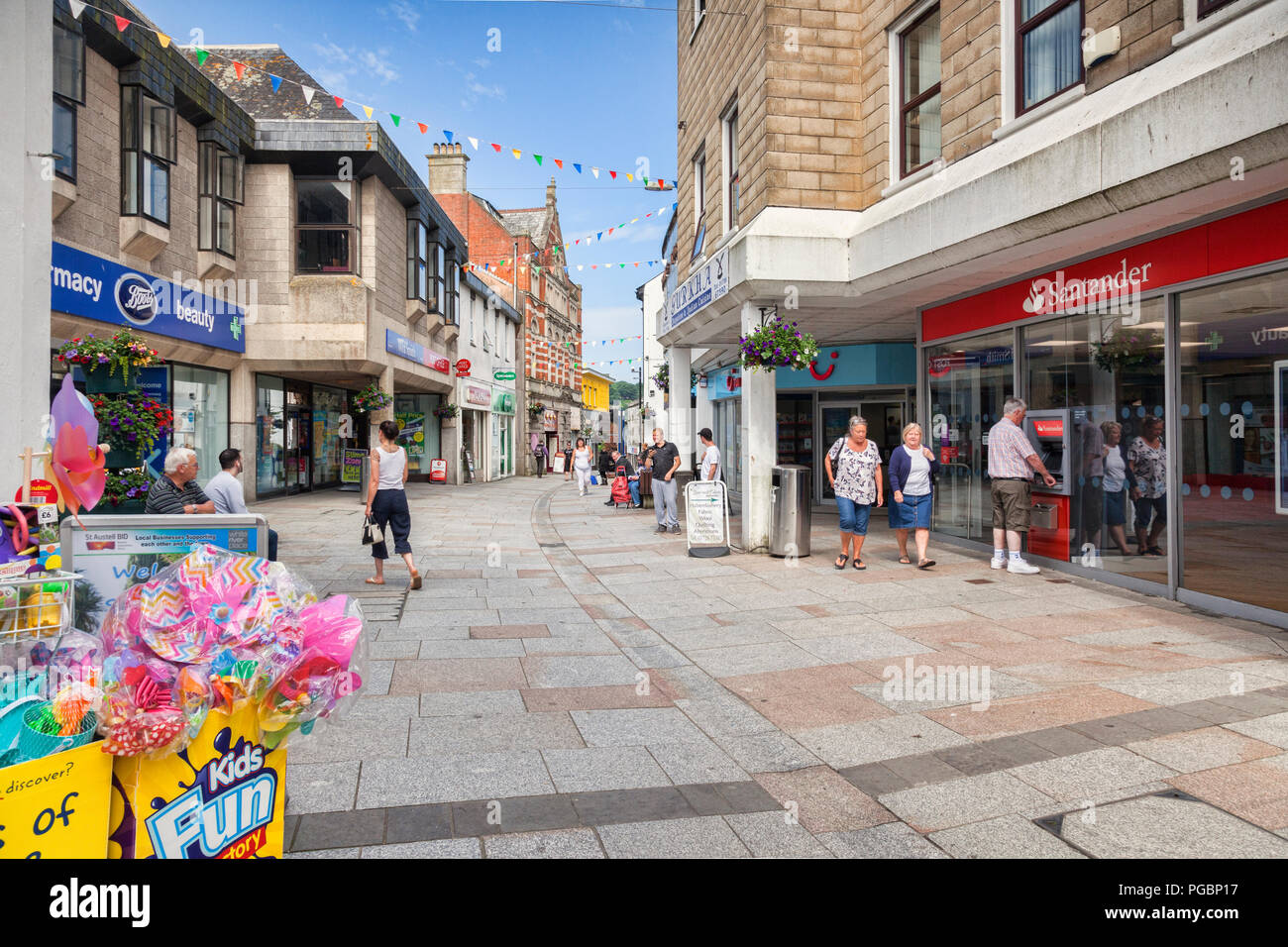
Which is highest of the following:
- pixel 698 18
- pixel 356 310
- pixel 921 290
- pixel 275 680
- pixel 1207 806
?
pixel 698 18

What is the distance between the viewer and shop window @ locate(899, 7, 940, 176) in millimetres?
10102

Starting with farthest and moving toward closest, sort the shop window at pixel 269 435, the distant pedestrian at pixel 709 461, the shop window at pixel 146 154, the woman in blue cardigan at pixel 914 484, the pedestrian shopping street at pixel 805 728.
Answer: the shop window at pixel 269 435
the shop window at pixel 146 154
the distant pedestrian at pixel 709 461
the woman in blue cardigan at pixel 914 484
the pedestrian shopping street at pixel 805 728

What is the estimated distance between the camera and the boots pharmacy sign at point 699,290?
11852 mm

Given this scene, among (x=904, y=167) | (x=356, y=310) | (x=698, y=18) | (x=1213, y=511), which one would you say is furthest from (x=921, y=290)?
(x=356, y=310)

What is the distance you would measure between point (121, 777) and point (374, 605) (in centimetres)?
637

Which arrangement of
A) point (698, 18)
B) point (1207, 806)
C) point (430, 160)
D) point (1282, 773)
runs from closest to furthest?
point (1207, 806) → point (1282, 773) → point (698, 18) → point (430, 160)

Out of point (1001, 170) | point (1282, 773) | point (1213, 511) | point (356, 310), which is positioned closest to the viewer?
point (1282, 773)

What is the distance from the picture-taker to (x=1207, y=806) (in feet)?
11.3

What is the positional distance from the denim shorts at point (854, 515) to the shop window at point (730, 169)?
18.0 feet

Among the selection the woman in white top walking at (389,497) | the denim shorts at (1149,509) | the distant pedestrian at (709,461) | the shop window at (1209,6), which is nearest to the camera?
the shop window at (1209,6)

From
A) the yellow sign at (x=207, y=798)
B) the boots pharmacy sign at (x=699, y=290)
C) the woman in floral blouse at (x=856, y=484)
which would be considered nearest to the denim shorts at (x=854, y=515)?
the woman in floral blouse at (x=856, y=484)

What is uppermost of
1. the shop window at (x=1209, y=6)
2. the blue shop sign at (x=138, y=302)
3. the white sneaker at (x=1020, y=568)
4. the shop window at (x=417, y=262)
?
the shop window at (x=417, y=262)

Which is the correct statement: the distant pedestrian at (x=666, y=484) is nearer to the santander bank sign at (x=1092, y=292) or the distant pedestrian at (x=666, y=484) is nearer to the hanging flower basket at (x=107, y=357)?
the santander bank sign at (x=1092, y=292)
